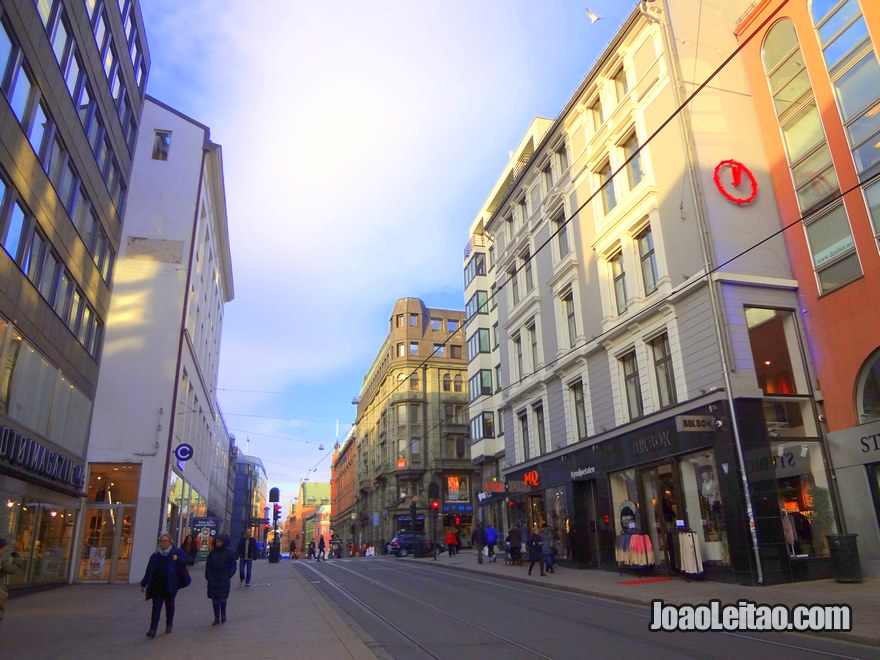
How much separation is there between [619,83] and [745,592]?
1763cm

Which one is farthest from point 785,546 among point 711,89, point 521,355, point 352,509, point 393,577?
point 352,509

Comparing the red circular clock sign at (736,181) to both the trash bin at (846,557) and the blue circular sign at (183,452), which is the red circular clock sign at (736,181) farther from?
the blue circular sign at (183,452)

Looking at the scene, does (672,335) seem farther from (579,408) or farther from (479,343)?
(479,343)

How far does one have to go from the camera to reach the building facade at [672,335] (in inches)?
641

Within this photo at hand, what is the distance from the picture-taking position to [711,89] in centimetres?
2022

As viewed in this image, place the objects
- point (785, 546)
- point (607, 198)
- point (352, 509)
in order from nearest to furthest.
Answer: point (785, 546)
point (607, 198)
point (352, 509)

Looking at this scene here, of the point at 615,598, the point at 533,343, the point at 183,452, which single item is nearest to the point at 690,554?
the point at 615,598

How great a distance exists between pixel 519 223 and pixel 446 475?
1365 inches

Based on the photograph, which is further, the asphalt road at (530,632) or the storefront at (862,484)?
the storefront at (862,484)

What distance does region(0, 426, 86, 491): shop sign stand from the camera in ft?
50.1

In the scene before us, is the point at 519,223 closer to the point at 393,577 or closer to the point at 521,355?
the point at 521,355

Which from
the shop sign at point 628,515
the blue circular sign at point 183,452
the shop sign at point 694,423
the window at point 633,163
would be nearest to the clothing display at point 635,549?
the shop sign at point 628,515

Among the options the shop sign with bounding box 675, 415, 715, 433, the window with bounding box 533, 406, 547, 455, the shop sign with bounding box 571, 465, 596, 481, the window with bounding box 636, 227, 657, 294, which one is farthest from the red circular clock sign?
the window with bounding box 533, 406, 547, 455

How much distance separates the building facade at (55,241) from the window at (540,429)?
17114 mm
